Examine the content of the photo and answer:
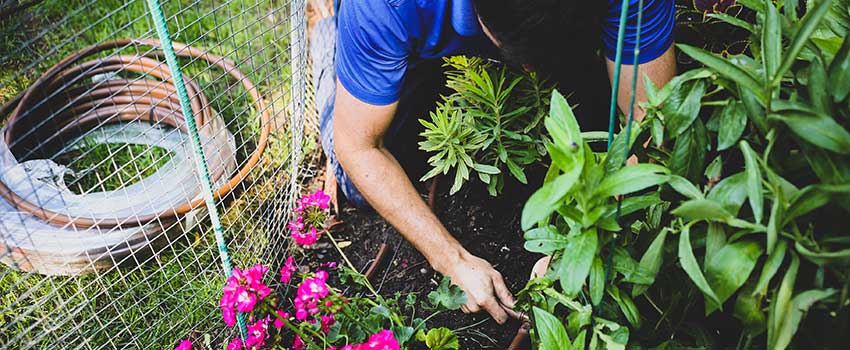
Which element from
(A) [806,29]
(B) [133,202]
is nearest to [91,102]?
(B) [133,202]

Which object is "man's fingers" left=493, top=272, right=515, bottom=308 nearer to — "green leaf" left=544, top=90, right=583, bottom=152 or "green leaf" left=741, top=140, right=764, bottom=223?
"green leaf" left=544, top=90, right=583, bottom=152

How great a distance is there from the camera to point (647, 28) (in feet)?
4.94

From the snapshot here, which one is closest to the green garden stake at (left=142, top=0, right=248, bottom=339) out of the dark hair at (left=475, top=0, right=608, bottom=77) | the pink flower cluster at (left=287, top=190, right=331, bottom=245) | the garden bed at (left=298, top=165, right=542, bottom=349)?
the pink flower cluster at (left=287, top=190, right=331, bottom=245)

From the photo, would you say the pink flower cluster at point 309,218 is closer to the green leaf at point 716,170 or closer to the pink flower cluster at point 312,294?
the pink flower cluster at point 312,294

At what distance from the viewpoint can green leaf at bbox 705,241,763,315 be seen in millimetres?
849

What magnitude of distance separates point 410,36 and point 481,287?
22.7 inches

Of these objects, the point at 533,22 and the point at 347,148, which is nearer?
the point at 533,22

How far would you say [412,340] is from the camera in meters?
1.48

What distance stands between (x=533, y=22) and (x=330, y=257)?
1.03m

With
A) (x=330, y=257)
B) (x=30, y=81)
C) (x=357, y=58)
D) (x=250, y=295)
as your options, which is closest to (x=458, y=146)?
(x=357, y=58)

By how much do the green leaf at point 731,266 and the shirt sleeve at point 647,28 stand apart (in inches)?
28.9

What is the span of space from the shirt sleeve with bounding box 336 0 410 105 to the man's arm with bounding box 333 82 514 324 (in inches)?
1.7

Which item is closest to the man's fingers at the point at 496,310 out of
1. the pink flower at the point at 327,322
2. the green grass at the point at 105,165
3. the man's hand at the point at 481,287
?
the man's hand at the point at 481,287

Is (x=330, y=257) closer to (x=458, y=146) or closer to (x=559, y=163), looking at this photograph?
(x=458, y=146)
